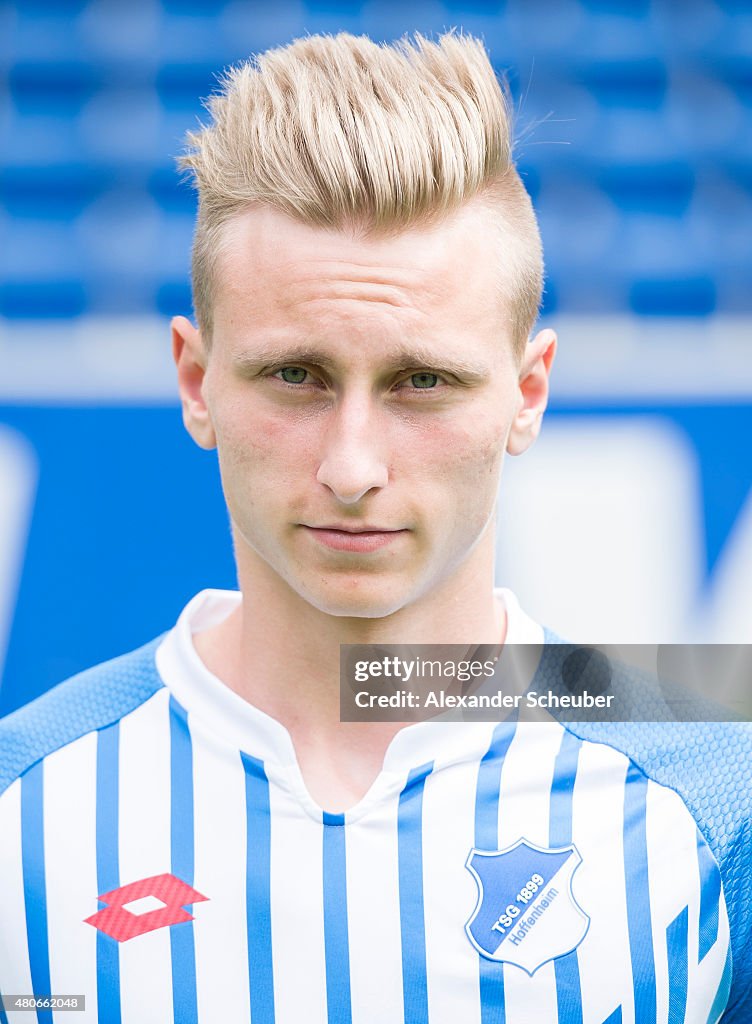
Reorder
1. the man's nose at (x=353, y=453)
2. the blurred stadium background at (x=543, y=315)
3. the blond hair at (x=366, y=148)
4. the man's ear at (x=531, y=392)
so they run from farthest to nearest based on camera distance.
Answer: the blurred stadium background at (x=543, y=315)
the man's ear at (x=531, y=392)
the blond hair at (x=366, y=148)
the man's nose at (x=353, y=453)

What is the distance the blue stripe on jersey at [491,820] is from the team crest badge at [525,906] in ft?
0.05

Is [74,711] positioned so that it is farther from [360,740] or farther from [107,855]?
[360,740]

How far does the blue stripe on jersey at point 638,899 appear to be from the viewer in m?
1.56

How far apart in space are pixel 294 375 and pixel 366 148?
301mm

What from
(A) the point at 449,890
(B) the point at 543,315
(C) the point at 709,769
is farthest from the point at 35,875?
(B) the point at 543,315

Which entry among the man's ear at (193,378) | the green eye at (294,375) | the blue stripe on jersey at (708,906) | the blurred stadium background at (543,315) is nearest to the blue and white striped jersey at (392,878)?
the blue stripe on jersey at (708,906)

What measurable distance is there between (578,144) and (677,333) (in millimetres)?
779

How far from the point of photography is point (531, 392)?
173cm

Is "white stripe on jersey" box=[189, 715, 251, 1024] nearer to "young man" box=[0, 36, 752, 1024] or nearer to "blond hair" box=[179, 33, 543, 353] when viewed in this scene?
"young man" box=[0, 36, 752, 1024]

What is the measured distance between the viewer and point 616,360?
152 inches

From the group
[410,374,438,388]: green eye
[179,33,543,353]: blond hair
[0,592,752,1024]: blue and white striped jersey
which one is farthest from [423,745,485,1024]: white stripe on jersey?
[179,33,543,353]: blond hair

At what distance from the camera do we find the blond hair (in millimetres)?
1544

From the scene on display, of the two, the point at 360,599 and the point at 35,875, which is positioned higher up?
the point at 360,599

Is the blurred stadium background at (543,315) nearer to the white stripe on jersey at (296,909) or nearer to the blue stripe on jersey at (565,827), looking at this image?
the blue stripe on jersey at (565,827)
